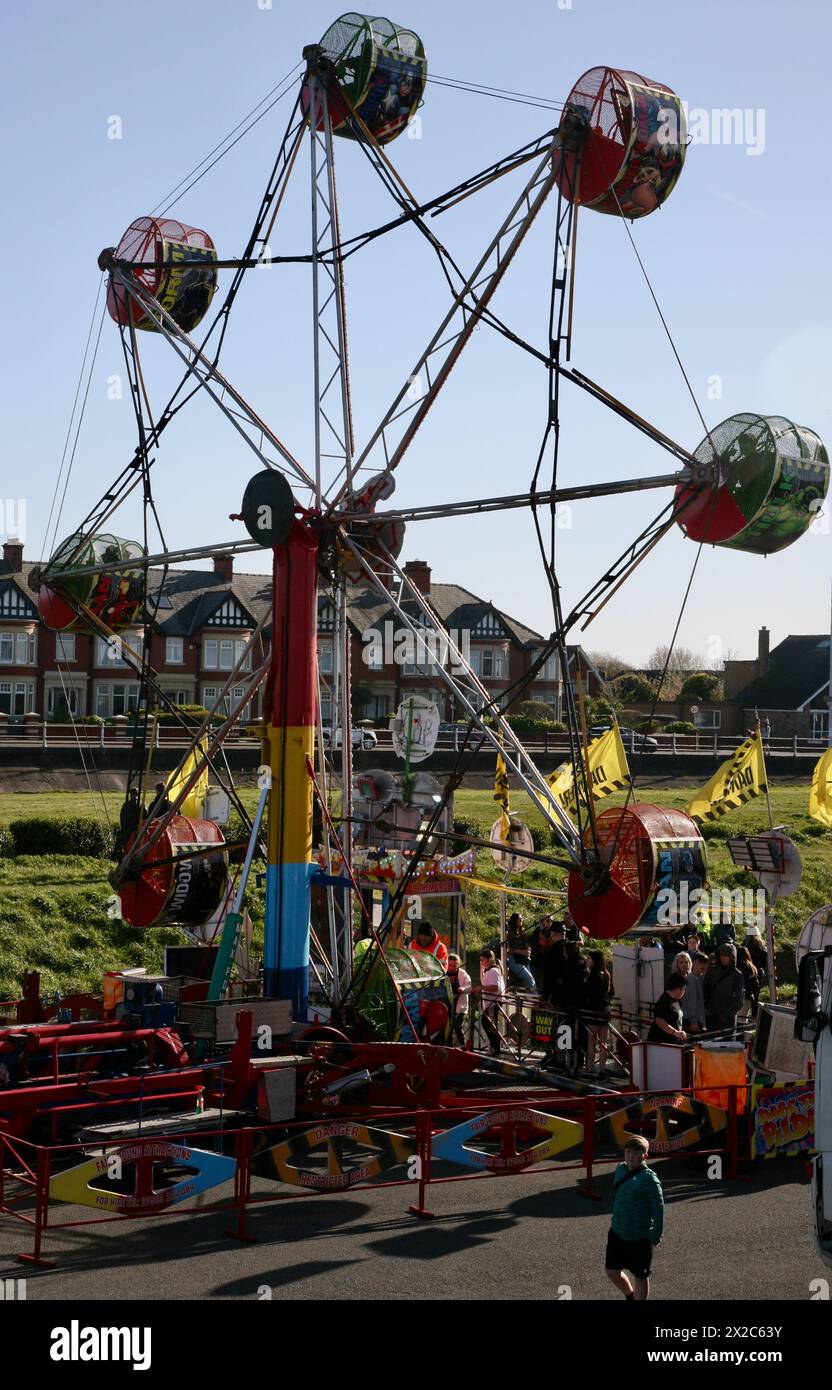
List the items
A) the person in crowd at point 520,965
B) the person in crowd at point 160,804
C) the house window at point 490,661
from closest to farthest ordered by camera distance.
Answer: the person in crowd at point 160,804, the person in crowd at point 520,965, the house window at point 490,661

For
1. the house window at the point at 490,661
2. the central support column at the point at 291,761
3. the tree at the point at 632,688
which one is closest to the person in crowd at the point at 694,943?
the central support column at the point at 291,761

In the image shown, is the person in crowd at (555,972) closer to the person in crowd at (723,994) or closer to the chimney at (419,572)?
the person in crowd at (723,994)

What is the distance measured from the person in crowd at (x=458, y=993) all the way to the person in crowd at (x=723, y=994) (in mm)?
3218

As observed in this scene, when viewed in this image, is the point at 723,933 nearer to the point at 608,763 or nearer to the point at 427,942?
the point at 608,763

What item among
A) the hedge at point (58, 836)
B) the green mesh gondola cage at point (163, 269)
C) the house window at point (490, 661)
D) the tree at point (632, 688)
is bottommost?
the hedge at point (58, 836)

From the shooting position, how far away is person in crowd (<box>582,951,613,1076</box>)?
711 inches

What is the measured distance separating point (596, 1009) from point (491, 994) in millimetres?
2403

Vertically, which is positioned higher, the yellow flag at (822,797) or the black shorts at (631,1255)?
the yellow flag at (822,797)

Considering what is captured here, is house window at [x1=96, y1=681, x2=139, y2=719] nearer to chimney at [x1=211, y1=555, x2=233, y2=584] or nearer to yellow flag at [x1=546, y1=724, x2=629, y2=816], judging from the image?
chimney at [x1=211, y1=555, x2=233, y2=584]

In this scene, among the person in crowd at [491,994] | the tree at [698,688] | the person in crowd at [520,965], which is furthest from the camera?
the tree at [698,688]

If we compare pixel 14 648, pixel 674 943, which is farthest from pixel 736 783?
pixel 14 648

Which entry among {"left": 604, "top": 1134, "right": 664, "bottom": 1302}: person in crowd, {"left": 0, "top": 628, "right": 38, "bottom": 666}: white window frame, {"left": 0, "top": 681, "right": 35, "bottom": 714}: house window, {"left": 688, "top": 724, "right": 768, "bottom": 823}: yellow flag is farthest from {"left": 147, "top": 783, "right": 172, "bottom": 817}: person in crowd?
{"left": 0, "top": 628, "right": 38, "bottom": 666}: white window frame

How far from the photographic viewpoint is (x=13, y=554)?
7344cm

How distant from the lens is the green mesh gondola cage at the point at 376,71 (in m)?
19.6
